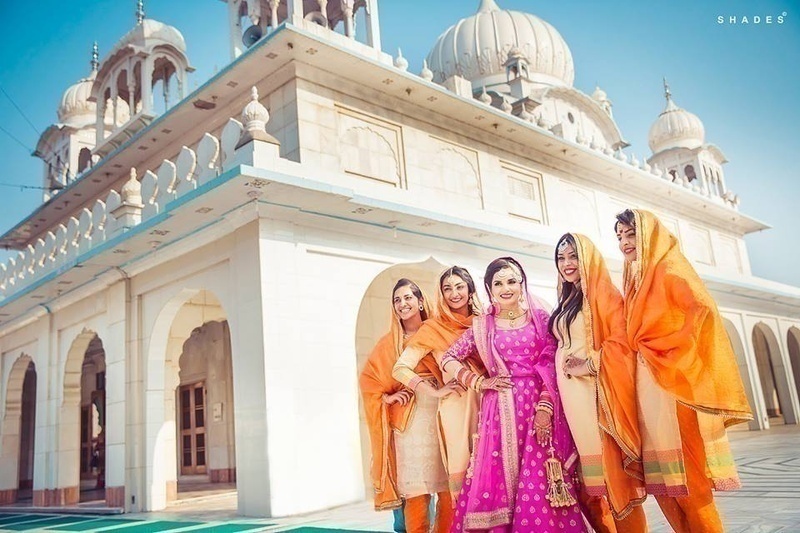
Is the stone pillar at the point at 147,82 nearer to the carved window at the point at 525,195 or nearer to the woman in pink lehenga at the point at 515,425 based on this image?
the carved window at the point at 525,195

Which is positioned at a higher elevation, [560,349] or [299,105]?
[299,105]

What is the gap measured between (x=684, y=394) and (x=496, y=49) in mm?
15662

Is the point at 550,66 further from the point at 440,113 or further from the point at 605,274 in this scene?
the point at 605,274

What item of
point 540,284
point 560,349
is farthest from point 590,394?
point 540,284

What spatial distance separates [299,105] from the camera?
8.30 metres

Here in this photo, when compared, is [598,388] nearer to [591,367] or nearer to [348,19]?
[591,367]

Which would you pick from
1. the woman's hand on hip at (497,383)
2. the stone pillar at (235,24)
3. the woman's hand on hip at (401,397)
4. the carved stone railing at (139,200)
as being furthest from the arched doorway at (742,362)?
the woman's hand on hip at (497,383)

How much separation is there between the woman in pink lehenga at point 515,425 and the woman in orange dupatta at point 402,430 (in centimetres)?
43

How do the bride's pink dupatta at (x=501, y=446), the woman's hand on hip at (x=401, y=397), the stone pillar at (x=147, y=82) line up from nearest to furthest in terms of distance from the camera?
the bride's pink dupatta at (x=501, y=446), the woman's hand on hip at (x=401, y=397), the stone pillar at (x=147, y=82)

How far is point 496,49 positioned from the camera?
17.3m

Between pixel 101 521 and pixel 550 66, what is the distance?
15.1m

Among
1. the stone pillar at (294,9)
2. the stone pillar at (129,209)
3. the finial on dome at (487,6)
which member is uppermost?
the finial on dome at (487,6)

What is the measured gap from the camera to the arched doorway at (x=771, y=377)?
16.0 meters

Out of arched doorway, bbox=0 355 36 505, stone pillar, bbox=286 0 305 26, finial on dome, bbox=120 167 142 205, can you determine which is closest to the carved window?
stone pillar, bbox=286 0 305 26
